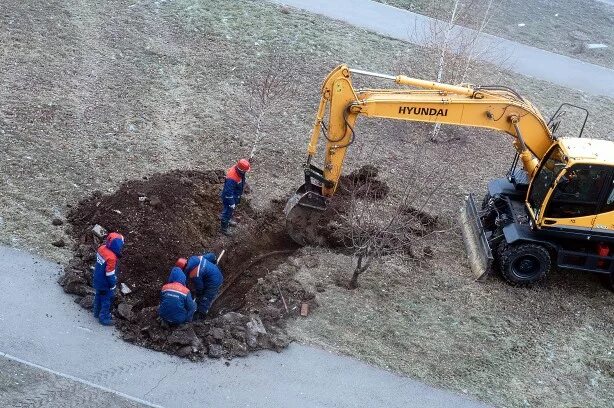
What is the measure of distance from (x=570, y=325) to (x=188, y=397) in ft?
20.6

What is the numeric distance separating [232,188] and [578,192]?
5671 millimetres

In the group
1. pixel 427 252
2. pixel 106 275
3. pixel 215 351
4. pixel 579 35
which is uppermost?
pixel 579 35

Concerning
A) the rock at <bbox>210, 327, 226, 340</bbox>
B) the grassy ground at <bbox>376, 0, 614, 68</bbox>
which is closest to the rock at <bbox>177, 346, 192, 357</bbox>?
the rock at <bbox>210, 327, 226, 340</bbox>

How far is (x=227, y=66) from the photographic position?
17.4 m

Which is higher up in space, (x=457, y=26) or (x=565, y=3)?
(x=565, y=3)

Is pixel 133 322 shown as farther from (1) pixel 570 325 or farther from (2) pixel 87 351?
(1) pixel 570 325

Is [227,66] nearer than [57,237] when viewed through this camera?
No

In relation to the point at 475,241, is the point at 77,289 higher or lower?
lower

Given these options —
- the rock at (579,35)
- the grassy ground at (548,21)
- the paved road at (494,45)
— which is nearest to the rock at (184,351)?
the paved road at (494,45)

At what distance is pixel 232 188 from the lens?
38.3ft

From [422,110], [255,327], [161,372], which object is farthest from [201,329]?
[422,110]

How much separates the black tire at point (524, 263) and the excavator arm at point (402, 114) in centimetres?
145

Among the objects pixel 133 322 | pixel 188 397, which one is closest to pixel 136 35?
pixel 133 322

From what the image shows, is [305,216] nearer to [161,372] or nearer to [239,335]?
[239,335]
